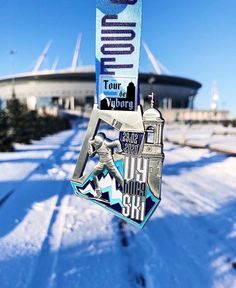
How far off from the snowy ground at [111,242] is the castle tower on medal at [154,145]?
2.22 m

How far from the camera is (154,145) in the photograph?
2.20 metres

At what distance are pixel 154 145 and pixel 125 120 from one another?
0.90ft

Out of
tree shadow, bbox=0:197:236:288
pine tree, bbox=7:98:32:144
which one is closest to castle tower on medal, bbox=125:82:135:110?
tree shadow, bbox=0:197:236:288

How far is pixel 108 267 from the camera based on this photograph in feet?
14.0

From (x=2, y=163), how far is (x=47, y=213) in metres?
7.84

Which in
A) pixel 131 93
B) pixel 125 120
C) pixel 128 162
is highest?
pixel 131 93

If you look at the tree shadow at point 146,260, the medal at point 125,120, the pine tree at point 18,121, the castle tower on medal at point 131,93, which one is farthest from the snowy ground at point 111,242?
the pine tree at point 18,121

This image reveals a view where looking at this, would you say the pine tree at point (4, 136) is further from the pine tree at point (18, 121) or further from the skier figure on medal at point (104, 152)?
the skier figure on medal at point (104, 152)

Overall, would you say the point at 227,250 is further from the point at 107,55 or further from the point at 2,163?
the point at 2,163

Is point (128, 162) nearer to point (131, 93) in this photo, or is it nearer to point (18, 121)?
point (131, 93)

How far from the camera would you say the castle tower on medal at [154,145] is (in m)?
2.18

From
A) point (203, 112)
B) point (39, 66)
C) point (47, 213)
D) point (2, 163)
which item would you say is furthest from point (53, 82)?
point (47, 213)

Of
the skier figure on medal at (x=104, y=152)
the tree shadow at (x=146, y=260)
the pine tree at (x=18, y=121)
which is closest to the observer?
the skier figure on medal at (x=104, y=152)

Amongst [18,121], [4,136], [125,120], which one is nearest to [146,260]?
[125,120]
